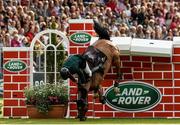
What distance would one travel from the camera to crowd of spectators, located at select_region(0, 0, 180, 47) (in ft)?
105

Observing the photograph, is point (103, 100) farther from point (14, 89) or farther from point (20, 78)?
point (14, 89)

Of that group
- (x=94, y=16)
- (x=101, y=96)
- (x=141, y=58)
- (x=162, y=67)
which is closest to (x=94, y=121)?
(x=101, y=96)

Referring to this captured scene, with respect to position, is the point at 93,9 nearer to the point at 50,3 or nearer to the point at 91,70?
the point at 50,3

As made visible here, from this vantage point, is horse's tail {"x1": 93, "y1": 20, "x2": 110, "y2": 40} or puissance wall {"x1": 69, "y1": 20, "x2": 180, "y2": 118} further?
puissance wall {"x1": 69, "y1": 20, "x2": 180, "y2": 118}

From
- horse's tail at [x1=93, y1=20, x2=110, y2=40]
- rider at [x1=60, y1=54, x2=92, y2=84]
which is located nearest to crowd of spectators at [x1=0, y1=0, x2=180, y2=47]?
horse's tail at [x1=93, y1=20, x2=110, y2=40]

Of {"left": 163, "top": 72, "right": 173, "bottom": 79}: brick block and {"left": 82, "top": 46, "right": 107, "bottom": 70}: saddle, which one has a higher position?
{"left": 82, "top": 46, "right": 107, "bottom": 70}: saddle

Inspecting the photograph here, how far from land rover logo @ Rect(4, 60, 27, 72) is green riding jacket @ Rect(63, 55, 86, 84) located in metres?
1.93

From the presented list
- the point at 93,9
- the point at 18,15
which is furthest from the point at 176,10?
the point at 18,15

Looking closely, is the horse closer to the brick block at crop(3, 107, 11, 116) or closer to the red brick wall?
the red brick wall

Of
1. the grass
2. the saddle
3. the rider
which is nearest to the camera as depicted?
the rider

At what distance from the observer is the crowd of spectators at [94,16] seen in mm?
32125

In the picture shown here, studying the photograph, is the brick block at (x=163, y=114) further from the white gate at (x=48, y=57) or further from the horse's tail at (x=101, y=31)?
the white gate at (x=48, y=57)

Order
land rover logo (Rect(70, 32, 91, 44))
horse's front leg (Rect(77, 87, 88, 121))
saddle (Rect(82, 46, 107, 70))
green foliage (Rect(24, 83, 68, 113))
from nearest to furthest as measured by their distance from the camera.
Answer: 1. saddle (Rect(82, 46, 107, 70))
2. horse's front leg (Rect(77, 87, 88, 121))
3. green foliage (Rect(24, 83, 68, 113))
4. land rover logo (Rect(70, 32, 91, 44))

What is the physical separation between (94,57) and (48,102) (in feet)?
5.64
